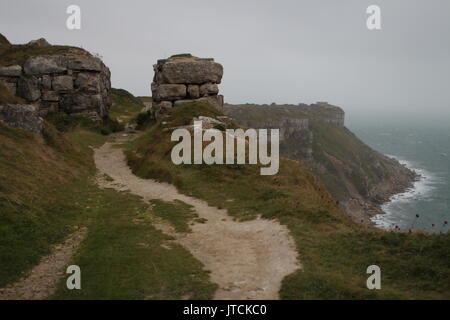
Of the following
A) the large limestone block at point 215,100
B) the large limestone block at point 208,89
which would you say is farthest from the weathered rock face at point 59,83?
the large limestone block at point 215,100

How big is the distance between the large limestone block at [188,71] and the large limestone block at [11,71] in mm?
16694

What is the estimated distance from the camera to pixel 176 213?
66.1 ft

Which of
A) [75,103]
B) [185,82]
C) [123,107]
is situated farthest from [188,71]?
[123,107]

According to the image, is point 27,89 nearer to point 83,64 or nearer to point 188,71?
point 83,64

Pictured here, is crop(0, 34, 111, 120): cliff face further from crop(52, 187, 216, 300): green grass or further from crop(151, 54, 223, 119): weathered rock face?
crop(52, 187, 216, 300): green grass

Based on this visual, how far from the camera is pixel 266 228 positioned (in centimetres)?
1759

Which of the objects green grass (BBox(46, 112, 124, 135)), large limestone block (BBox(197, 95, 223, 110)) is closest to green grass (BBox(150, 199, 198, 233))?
large limestone block (BBox(197, 95, 223, 110))

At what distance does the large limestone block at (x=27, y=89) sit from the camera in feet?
153

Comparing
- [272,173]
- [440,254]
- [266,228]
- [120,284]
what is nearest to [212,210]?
[266,228]

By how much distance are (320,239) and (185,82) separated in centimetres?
3569

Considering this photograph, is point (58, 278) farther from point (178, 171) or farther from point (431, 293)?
point (178, 171)

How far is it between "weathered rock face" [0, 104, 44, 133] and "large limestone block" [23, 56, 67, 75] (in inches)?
840

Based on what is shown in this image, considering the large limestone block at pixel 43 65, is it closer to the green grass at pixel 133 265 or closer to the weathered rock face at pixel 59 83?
the weathered rock face at pixel 59 83

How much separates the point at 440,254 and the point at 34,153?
23.0 meters
